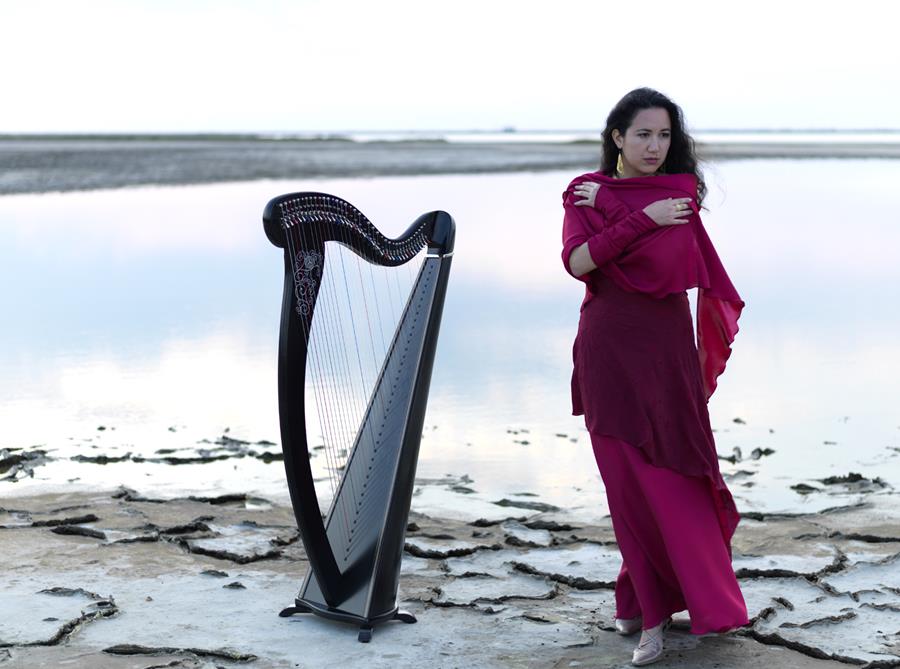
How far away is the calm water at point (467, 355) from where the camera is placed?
524cm

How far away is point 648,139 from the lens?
3203 millimetres

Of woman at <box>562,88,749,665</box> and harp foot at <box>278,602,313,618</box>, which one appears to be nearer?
woman at <box>562,88,749,665</box>

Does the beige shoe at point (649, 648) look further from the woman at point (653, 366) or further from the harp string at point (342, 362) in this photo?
the harp string at point (342, 362)

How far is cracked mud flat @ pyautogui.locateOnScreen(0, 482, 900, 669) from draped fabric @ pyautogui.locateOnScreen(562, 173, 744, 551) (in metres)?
0.45

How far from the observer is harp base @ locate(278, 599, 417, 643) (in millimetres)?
3334

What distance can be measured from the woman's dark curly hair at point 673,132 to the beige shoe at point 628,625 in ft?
3.56

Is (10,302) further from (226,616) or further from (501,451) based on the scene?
(226,616)

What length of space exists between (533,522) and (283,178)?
20.2 meters

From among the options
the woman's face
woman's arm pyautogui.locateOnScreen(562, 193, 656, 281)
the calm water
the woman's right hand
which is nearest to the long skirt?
woman's arm pyautogui.locateOnScreen(562, 193, 656, 281)

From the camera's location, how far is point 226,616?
3504 mm

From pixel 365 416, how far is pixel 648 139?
1310mm

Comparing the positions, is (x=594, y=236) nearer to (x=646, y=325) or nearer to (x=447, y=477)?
(x=646, y=325)

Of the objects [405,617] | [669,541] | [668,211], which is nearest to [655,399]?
[669,541]

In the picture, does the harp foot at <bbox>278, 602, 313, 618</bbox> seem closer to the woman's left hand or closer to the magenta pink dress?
the magenta pink dress
